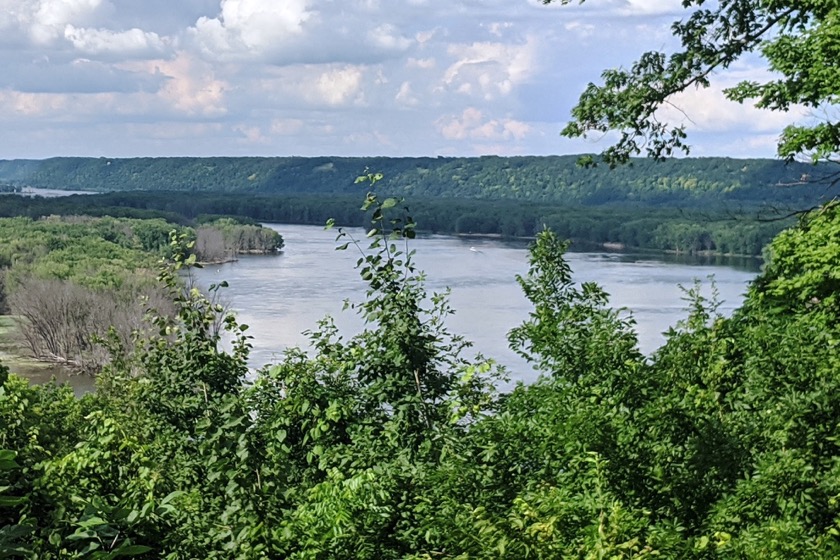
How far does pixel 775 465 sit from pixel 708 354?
262 centimetres

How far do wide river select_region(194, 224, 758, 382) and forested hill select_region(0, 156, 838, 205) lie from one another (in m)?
33.7

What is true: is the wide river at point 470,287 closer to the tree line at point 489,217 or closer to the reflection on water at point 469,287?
the reflection on water at point 469,287

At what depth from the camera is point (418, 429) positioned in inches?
261

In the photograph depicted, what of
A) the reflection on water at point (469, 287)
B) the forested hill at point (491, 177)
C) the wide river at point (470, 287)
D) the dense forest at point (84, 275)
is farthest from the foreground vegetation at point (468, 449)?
the forested hill at point (491, 177)

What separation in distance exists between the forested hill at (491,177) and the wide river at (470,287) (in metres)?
33.7

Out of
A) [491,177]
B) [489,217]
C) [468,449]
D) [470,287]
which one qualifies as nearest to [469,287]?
[470,287]

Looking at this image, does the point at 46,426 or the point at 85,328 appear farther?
the point at 85,328

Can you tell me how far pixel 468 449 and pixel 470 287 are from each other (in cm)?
3567

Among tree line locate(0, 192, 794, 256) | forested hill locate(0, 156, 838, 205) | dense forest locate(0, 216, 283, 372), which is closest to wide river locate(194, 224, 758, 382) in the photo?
dense forest locate(0, 216, 283, 372)

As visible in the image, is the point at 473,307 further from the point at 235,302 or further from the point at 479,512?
the point at 479,512

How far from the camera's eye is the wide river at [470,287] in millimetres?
29156

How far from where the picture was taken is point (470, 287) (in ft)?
136

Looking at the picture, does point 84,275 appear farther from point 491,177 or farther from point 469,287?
point 491,177

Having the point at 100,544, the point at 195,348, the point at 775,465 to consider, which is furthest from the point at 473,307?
the point at 100,544
